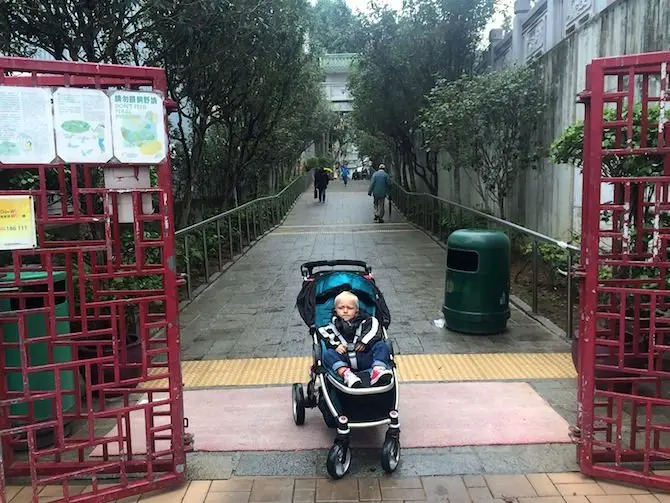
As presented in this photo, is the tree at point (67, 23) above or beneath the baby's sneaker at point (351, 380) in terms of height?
above

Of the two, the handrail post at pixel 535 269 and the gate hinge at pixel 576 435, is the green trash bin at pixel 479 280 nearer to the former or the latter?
the handrail post at pixel 535 269

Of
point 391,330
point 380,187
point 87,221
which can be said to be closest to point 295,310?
point 391,330

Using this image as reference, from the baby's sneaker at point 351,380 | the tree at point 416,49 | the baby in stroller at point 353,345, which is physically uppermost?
the tree at point 416,49

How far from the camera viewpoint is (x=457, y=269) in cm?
582

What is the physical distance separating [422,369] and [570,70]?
538cm

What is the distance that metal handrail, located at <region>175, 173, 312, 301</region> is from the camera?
7.86 metres

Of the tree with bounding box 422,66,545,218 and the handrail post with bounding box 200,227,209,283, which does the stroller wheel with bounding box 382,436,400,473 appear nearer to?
the handrail post with bounding box 200,227,209,283

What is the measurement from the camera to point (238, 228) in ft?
39.0

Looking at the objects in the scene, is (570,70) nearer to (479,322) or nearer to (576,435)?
(479,322)

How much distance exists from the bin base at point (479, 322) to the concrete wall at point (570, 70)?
269cm

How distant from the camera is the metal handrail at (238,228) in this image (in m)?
7.86

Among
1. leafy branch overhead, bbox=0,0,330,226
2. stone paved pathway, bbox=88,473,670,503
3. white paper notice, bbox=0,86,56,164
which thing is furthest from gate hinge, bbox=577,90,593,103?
leafy branch overhead, bbox=0,0,330,226

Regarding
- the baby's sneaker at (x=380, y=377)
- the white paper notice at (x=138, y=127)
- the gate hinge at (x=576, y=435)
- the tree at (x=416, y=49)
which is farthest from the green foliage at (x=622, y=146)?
the tree at (x=416, y=49)

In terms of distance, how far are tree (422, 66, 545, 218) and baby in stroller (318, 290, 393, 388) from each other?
6734mm
